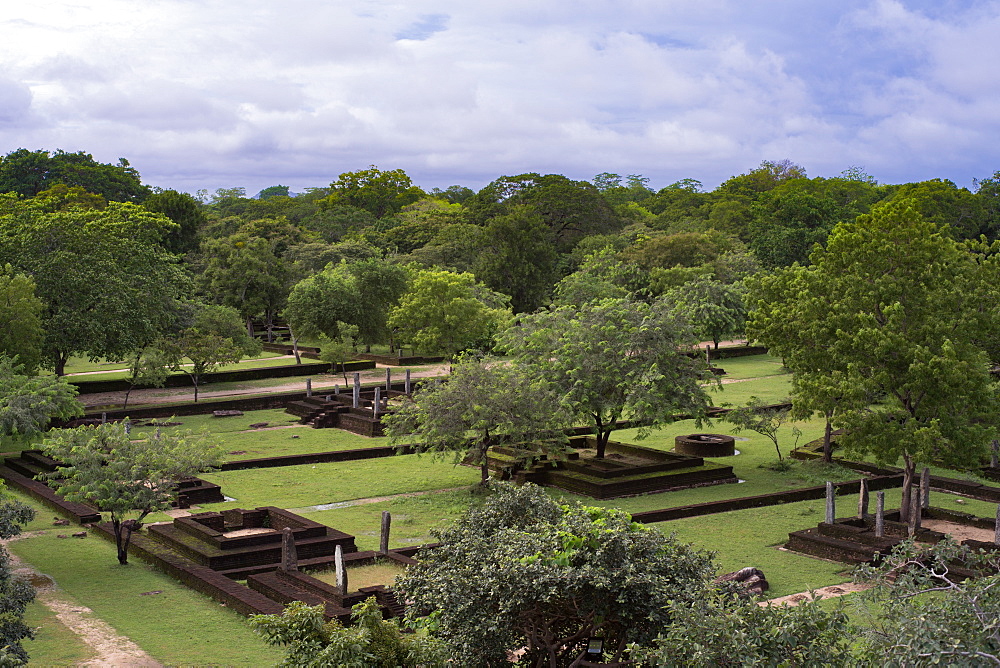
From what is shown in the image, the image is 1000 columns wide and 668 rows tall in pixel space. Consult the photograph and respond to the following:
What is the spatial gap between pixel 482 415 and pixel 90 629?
10.4 m

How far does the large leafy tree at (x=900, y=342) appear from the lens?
19438 millimetres

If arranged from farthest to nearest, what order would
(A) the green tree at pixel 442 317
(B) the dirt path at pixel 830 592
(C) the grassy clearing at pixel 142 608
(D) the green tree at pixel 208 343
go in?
(A) the green tree at pixel 442 317 → (D) the green tree at pixel 208 343 → (B) the dirt path at pixel 830 592 → (C) the grassy clearing at pixel 142 608

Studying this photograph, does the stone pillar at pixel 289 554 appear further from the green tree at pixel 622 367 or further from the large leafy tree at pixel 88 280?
the large leafy tree at pixel 88 280

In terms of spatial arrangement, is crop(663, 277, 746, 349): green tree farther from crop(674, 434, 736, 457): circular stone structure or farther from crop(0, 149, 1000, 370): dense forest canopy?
crop(674, 434, 736, 457): circular stone structure

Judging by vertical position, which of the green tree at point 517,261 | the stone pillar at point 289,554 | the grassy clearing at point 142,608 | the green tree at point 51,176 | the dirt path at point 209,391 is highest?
the green tree at point 51,176

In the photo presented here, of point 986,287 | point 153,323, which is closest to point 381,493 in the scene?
point 986,287

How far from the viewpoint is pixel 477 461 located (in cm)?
2481

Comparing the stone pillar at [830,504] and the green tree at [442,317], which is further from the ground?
the green tree at [442,317]

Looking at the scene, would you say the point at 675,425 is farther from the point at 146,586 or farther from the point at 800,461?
→ the point at 146,586

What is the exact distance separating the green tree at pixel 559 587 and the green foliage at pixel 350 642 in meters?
0.49

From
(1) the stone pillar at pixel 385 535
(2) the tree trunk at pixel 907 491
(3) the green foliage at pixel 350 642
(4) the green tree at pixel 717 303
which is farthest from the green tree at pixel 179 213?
(3) the green foliage at pixel 350 642

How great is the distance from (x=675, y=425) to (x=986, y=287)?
13.3 m

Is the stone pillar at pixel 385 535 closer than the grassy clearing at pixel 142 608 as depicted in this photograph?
No

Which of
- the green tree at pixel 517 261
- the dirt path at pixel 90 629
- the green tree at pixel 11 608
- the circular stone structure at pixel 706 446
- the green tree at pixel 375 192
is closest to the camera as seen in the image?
the green tree at pixel 11 608
